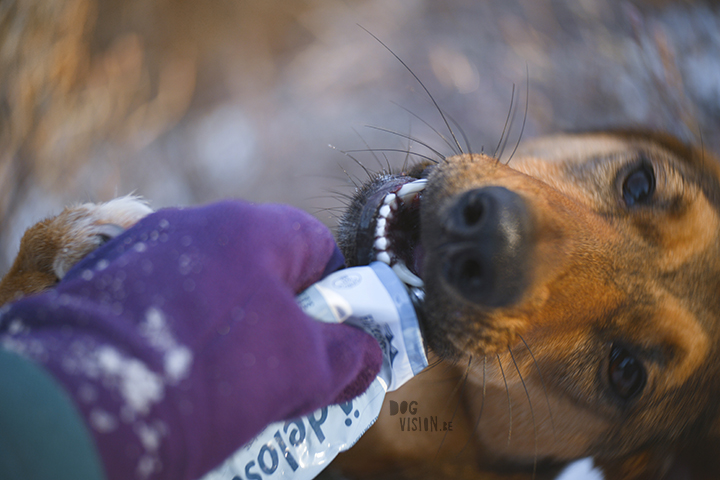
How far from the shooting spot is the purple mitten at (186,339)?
0.56m

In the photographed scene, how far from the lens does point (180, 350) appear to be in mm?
627

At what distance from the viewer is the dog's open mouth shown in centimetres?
125

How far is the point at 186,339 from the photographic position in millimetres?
642

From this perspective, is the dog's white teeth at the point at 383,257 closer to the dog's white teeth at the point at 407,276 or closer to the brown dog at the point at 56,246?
the dog's white teeth at the point at 407,276

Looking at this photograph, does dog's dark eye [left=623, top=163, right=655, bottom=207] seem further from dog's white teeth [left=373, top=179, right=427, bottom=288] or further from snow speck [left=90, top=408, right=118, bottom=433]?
snow speck [left=90, top=408, right=118, bottom=433]

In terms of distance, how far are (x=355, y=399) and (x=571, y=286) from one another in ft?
2.03

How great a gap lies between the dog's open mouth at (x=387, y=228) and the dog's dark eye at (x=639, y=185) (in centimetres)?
68

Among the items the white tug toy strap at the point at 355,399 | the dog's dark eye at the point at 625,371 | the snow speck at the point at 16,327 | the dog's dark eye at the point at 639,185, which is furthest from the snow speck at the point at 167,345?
the dog's dark eye at the point at 639,185

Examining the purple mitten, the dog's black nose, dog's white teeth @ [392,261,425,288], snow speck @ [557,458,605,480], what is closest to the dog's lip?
dog's white teeth @ [392,261,425,288]

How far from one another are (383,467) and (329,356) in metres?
1.10

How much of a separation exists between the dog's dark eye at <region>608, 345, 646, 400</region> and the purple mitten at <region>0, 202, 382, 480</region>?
889 mm

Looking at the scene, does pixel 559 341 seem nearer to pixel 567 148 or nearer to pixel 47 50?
pixel 567 148

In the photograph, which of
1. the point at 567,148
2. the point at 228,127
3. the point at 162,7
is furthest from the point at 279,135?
the point at 567,148

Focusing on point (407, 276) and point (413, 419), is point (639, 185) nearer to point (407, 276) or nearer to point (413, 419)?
point (407, 276)
